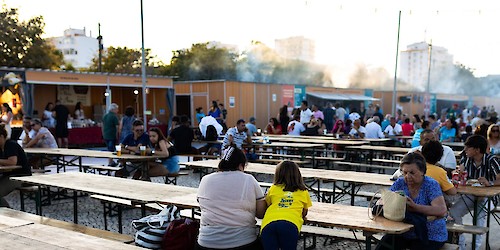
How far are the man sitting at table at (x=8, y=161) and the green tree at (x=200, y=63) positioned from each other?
39.6 meters

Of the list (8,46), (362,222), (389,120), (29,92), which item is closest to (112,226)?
(362,222)

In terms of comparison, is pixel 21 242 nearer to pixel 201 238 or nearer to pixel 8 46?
A: pixel 201 238

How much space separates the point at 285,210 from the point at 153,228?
112cm

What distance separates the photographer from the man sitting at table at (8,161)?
598 centimetres

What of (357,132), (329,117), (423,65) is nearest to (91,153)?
(357,132)

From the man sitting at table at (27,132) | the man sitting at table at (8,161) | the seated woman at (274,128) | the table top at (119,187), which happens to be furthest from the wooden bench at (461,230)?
the seated woman at (274,128)

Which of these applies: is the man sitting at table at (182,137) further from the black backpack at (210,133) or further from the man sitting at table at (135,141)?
the man sitting at table at (135,141)

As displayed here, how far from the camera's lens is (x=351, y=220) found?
10.6ft

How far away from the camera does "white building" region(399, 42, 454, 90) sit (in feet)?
253

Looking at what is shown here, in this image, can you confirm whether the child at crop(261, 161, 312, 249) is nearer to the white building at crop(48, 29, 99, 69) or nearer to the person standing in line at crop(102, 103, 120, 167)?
the person standing in line at crop(102, 103, 120, 167)

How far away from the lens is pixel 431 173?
3816 mm

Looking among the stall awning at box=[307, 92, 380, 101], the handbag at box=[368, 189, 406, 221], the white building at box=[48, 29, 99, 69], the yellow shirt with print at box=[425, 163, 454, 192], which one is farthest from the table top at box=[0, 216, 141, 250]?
the white building at box=[48, 29, 99, 69]

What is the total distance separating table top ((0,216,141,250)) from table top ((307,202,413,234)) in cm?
134

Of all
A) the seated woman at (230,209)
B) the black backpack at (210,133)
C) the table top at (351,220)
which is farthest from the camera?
the black backpack at (210,133)
